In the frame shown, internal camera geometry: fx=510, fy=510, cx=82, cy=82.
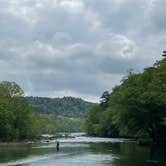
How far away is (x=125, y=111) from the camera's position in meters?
114

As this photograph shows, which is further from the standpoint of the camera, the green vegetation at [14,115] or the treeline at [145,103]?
the green vegetation at [14,115]

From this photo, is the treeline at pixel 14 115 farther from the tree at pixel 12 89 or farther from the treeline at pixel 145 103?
the treeline at pixel 145 103

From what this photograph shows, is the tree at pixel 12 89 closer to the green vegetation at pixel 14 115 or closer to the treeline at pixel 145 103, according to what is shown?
the green vegetation at pixel 14 115

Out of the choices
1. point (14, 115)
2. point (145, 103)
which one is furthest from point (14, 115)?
point (145, 103)

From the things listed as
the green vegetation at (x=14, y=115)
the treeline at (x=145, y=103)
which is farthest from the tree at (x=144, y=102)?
the green vegetation at (x=14, y=115)

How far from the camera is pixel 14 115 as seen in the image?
148 metres

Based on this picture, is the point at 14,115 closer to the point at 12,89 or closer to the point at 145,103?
the point at 12,89

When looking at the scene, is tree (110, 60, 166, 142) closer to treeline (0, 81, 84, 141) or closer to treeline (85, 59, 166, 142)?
treeline (85, 59, 166, 142)

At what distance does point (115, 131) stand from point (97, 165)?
4719 inches

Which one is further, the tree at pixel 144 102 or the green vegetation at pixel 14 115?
the green vegetation at pixel 14 115

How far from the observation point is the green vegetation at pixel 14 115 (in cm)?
14050

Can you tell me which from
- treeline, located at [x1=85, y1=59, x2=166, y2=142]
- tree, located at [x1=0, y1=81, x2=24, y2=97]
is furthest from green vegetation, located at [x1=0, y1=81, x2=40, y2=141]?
treeline, located at [x1=85, y1=59, x2=166, y2=142]

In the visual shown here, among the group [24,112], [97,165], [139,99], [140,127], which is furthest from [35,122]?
[97,165]

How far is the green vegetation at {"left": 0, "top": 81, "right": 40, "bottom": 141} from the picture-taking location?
461 feet
